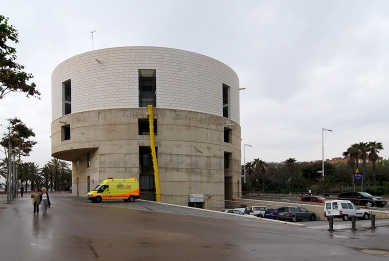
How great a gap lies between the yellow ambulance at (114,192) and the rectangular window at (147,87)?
45.4 ft

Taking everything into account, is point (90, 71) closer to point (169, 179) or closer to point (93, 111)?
point (93, 111)

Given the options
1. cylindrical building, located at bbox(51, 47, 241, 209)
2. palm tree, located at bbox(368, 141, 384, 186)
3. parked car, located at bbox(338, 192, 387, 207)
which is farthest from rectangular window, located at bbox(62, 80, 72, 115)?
palm tree, located at bbox(368, 141, 384, 186)

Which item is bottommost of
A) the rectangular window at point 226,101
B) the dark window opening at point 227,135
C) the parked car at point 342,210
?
the parked car at point 342,210

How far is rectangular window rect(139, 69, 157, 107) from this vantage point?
4784 centimetres

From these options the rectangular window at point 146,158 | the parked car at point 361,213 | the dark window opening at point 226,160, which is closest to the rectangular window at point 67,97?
the rectangular window at point 146,158

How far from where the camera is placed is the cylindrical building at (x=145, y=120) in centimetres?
4453

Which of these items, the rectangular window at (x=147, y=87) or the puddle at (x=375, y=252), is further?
the rectangular window at (x=147, y=87)

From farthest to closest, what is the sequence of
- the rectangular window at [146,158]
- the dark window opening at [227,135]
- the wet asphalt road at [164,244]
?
the dark window opening at [227,135] < the rectangular window at [146,158] < the wet asphalt road at [164,244]

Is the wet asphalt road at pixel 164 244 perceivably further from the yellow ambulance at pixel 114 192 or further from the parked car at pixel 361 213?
the yellow ambulance at pixel 114 192

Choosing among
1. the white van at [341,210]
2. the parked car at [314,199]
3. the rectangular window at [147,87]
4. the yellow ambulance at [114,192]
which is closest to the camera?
the white van at [341,210]

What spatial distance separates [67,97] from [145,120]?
13.2m

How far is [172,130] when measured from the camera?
151ft

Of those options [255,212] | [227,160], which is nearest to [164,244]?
[255,212]

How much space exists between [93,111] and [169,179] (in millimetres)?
11625
